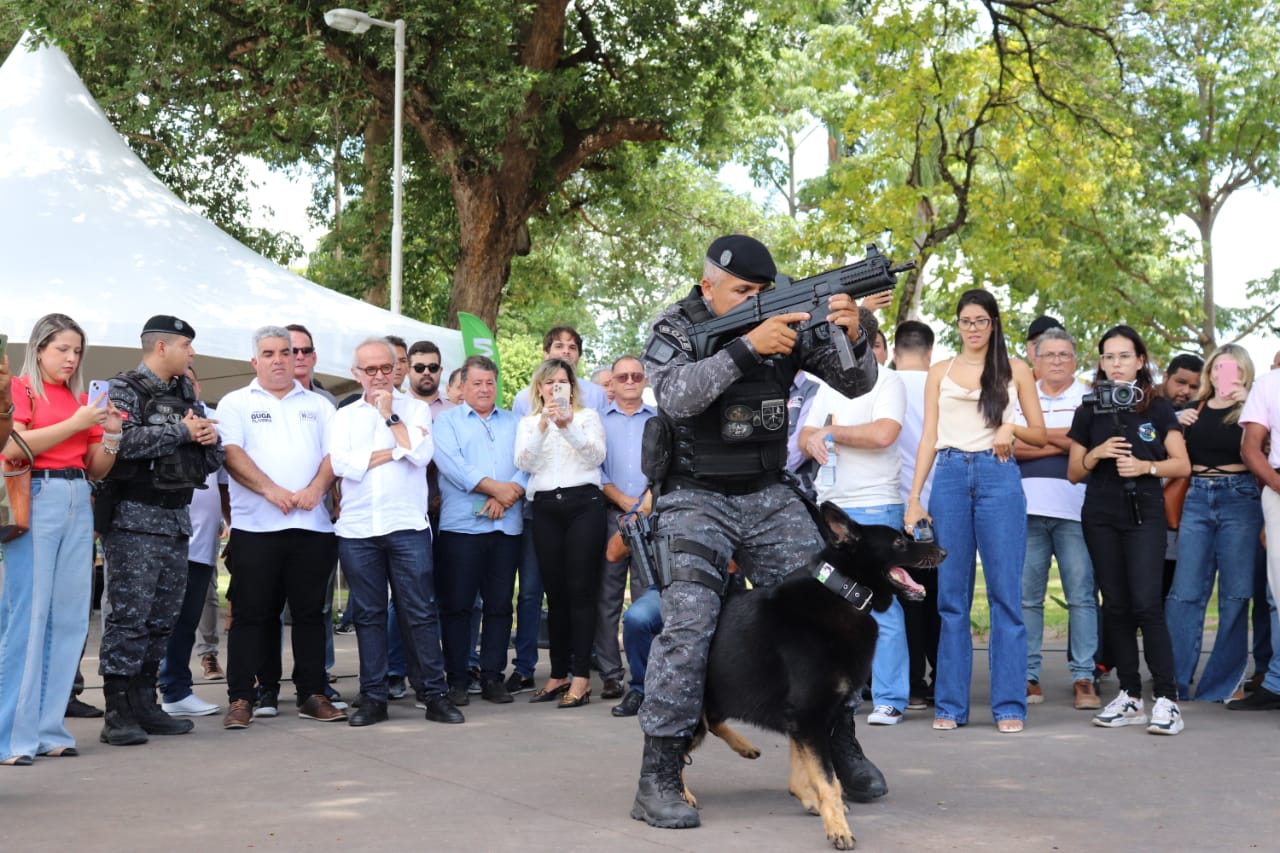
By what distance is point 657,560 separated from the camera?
5.25 meters

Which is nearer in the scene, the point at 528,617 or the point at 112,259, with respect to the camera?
the point at 528,617

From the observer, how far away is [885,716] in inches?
287

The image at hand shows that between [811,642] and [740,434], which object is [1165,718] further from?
[740,434]

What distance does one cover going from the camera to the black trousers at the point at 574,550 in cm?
820

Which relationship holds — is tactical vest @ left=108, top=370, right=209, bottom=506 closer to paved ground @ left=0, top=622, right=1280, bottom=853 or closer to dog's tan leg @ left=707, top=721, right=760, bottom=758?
paved ground @ left=0, top=622, right=1280, bottom=853

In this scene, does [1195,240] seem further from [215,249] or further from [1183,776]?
[1183,776]

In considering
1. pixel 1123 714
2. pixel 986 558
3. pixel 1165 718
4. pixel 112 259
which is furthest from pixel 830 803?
Answer: pixel 112 259

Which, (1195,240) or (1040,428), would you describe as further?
(1195,240)

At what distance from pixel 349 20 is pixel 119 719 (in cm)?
1074

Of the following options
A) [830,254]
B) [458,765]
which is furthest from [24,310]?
[830,254]

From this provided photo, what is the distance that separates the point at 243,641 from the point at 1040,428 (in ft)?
15.1

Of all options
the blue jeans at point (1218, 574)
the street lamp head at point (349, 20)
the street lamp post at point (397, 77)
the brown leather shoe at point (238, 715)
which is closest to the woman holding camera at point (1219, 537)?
the blue jeans at point (1218, 574)

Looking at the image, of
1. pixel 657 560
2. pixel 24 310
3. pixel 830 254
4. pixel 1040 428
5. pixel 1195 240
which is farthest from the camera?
pixel 1195 240

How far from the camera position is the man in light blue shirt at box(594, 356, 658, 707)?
8.36 m
